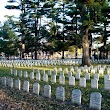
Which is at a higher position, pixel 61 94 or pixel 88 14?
pixel 88 14

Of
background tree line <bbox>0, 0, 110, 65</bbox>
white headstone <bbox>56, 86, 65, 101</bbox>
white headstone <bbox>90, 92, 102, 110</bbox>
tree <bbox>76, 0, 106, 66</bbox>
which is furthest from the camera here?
background tree line <bbox>0, 0, 110, 65</bbox>

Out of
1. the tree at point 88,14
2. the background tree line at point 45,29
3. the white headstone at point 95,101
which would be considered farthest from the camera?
the background tree line at point 45,29

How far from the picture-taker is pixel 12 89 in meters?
15.9

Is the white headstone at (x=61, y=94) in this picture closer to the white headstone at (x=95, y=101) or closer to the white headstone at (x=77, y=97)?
the white headstone at (x=77, y=97)

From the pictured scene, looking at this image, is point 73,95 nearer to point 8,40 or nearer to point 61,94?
point 61,94

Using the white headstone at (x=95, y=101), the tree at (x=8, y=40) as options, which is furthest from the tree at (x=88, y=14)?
the tree at (x=8, y=40)

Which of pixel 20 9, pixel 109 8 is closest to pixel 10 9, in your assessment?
pixel 20 9

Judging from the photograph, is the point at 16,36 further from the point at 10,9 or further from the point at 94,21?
the point at 94,21

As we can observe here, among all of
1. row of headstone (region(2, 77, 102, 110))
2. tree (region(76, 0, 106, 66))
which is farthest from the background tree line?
row of headstone (region(2, 77, 102, 110))

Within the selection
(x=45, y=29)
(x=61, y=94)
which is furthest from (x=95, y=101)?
(x=45, y=29)

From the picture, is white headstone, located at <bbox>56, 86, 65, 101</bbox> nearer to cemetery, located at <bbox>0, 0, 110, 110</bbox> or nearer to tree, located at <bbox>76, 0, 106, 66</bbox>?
cemetery, located at <bbox>0, 0, 110, 110</bbox>

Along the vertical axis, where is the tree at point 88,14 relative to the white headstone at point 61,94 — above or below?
above

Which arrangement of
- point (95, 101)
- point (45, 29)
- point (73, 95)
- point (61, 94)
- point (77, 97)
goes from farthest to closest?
point (45, 29), point (61, 94), point (73, 95), point (77, 97), point (95, 101)

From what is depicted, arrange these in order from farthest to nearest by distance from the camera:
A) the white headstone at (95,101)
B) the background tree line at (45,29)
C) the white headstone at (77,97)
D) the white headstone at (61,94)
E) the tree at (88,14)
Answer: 1. the background tree line at (45,29)
2. the tree at (88,14)
3. the white headstone at (61,94)
4. the white headstone at (77,97)
5. the white headstone at (95,101)
